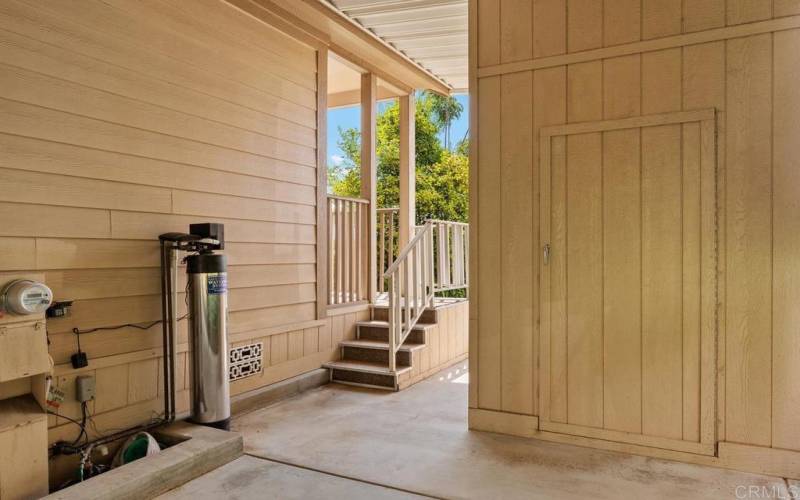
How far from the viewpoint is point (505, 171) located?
337 centimetres

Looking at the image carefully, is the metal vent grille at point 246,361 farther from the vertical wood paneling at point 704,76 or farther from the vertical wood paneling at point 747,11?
the vertical wood paneling at point 747,11

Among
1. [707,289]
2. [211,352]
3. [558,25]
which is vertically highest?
[558,25]

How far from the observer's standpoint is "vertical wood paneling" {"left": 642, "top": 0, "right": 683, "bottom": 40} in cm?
290

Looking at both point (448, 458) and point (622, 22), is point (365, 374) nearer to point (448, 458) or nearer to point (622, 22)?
point (448, 458)

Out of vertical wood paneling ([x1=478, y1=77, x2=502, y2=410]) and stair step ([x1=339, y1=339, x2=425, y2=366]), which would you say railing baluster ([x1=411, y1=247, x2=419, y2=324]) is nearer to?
stair step ([x1=339, y1=339, x2=425, y2=366])

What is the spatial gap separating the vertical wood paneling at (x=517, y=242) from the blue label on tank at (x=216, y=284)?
1793 mm

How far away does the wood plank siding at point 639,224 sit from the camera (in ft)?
8.93

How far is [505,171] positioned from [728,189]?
125cm

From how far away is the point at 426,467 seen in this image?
279 centimetres

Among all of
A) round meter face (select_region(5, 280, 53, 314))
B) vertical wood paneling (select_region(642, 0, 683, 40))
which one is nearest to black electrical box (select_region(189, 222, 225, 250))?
round meter face (select_region(5, 280, 53, 314))

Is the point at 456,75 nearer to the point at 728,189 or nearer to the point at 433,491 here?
the point at 728,189

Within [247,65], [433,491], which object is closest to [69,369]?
[433,491]

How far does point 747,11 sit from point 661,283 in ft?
5.01

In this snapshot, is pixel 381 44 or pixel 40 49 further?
pixel 381 44
